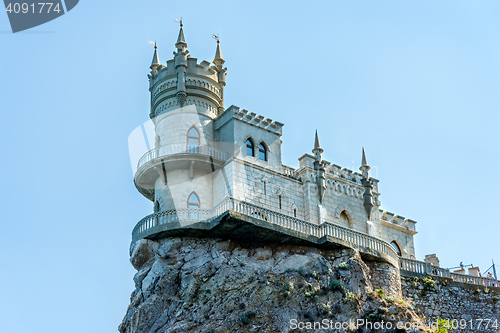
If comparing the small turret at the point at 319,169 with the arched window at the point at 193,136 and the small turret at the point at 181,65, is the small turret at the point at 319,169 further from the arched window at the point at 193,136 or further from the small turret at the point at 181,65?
the small turret at the point at 181,65

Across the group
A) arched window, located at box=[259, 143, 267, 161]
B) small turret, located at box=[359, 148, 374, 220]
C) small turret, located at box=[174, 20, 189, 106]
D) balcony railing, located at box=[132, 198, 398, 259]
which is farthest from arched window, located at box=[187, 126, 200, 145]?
small turret, located at box=[359, 148, 374, 220]

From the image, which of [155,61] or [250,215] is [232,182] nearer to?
[250,215]

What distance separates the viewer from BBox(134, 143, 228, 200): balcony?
4122 cm

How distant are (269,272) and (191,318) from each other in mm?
4649

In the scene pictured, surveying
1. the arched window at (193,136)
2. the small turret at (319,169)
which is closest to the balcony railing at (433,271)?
the small turret at (319,169)

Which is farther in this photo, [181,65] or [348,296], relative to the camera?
[181,65]

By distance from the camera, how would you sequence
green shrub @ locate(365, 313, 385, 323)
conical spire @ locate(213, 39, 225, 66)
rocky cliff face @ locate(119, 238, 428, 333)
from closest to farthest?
1. rocky cliff face @ locate(119, 238, 428, 333)
2. green shrub @ locate(365, 313, 385, 323)
3. conical spire @ locate(213, 39, 225, 66)

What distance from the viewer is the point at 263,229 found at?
38.6 metres

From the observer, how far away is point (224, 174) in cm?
4156

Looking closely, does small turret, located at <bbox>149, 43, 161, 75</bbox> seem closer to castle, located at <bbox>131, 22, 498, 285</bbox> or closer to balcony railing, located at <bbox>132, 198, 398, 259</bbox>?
castle, located at <bbox>131, 22, 498, 285</bbox>

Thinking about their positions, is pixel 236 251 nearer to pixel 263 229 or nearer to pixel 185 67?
pixel 263 229

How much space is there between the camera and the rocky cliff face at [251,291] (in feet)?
119

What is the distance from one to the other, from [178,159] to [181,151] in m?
0.68

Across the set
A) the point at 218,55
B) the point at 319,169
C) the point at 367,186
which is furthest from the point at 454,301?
the point at 218,55
